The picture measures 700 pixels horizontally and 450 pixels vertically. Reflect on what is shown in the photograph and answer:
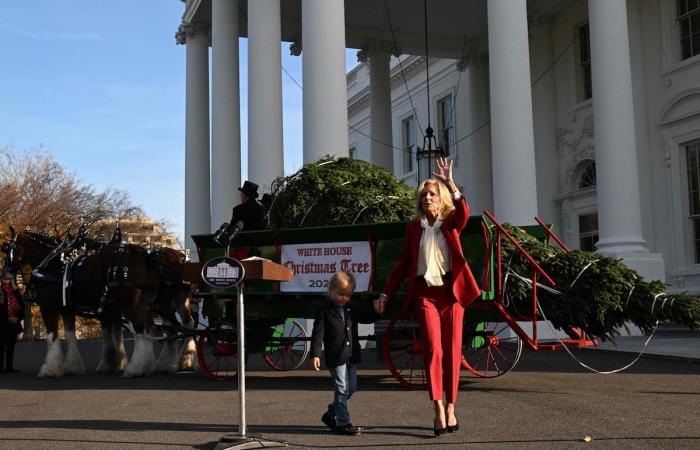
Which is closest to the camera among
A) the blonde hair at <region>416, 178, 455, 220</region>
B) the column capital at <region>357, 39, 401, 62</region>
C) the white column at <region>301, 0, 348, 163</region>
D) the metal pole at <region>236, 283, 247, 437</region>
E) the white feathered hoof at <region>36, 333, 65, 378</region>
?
the metal pole at <region>236, 283, 247, 437</region>

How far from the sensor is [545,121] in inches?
1008

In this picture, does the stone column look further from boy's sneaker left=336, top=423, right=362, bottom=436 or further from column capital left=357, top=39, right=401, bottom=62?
boy's sneaker left=336, top=423, right=362, bottom=436

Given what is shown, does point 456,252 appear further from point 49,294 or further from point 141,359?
point 49,294

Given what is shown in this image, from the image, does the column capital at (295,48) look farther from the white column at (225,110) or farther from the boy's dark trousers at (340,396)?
the boy's dark trousers at (340,396)

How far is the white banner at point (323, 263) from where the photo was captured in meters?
9.33

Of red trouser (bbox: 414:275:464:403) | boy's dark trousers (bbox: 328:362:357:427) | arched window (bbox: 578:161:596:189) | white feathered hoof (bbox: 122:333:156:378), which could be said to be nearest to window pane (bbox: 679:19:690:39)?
arched window (bbox: 578:161:596:189)

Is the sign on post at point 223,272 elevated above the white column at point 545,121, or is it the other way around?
the white column at point 545,121

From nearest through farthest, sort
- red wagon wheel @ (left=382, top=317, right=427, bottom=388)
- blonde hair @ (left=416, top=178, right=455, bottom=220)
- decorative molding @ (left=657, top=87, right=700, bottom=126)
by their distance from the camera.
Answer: blonde hair @ (left=416, top=178, right=455, bottom=220), red wagon wheel @ (left=382, top=317, right=427, bottom=388), decorative molding @ (left=657, top=87, right=700, bottom=126)

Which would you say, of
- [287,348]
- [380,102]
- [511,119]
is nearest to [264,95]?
[511,119]

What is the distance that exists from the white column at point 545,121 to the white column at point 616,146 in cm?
666

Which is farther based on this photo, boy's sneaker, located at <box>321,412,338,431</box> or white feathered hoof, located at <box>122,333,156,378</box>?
white feathered hoof, located at <box>122,333,156,378</box>

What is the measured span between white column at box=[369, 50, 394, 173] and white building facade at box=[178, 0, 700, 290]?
39 millimetres

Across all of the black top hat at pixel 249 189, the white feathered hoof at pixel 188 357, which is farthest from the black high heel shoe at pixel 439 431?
the white feathered hoof at pixel 188 357

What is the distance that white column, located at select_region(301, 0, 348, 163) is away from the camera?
57.0 feet
